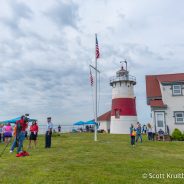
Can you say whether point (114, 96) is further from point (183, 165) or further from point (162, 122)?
point (183, 165)

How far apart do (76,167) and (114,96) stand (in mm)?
32356

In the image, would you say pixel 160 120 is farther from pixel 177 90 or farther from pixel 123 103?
pixel 123 103

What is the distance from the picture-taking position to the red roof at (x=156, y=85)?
28312 mm

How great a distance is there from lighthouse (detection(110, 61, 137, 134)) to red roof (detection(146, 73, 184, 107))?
8072mm

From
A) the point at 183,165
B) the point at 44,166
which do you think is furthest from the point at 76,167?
the point at 183,165

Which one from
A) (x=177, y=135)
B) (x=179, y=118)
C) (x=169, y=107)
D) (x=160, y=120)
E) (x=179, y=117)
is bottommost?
(x=177, y=135)

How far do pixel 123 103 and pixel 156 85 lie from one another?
377 inches

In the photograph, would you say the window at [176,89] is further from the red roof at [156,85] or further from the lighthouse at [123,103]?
the lighthouse at [123,103]

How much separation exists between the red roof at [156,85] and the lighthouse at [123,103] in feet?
26.5

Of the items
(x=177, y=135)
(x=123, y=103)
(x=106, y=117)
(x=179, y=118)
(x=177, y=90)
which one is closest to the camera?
(x=177, y=135)

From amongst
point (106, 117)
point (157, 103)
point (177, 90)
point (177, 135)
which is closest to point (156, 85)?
point (177, 90)

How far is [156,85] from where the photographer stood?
3145cm

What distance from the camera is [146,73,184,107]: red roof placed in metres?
28.3

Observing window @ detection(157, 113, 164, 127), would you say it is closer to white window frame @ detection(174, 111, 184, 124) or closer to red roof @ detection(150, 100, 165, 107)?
red roof @ detection(150, 100, 165, 107)
